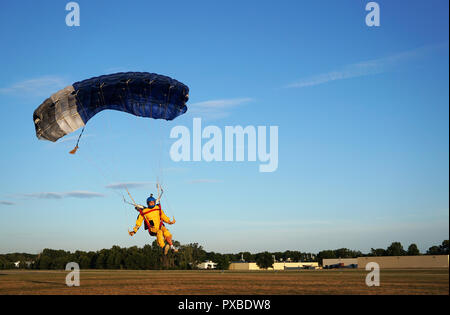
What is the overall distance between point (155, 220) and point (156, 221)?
3.3 inches

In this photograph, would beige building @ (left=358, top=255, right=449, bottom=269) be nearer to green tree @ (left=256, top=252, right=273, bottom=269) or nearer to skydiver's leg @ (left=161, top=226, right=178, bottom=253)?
green tree @ (left=256, top=252, right=273, bottom=269)

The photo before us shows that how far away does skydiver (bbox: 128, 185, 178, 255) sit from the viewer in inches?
987

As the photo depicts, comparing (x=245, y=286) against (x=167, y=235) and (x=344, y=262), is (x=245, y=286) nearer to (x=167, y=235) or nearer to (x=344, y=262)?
(x=167, y=235)

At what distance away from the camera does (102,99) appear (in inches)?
1030

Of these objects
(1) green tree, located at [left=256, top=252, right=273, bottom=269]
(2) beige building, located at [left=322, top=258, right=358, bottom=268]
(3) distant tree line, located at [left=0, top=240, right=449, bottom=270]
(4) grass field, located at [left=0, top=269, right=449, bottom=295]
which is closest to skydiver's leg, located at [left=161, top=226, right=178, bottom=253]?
(4) grass field, located at [left=0, top=269, right=449, bottom=295]

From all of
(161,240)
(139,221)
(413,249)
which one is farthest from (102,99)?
(413,249)

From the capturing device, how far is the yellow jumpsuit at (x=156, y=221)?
25062 millimetres

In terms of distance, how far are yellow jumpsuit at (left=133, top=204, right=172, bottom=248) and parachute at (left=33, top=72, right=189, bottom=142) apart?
5994mm
